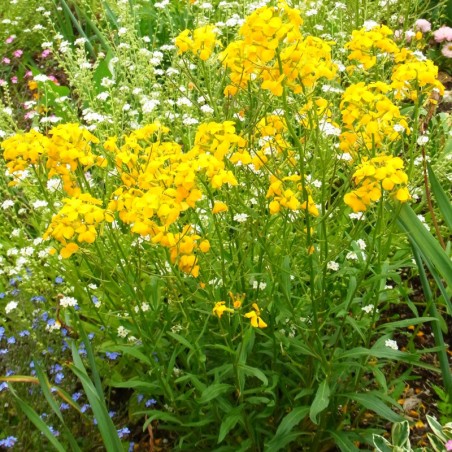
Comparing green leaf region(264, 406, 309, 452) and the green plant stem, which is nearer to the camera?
green leaf region(264, 406, 309, 452)

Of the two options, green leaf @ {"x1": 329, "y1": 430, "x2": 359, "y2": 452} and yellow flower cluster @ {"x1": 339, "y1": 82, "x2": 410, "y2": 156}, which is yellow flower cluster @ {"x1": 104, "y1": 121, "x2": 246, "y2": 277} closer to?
yellow flower cluster @ {"x1": 339, "y1": 82, "x2": 410, "y2": 156}

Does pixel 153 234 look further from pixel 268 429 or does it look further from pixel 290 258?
pixel 268 429

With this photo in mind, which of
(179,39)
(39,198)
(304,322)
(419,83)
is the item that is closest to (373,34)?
(419,83)

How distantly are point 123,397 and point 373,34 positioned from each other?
171 cm

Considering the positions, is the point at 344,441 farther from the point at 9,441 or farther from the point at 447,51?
the point at 447,51

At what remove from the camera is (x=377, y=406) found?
7.14ft

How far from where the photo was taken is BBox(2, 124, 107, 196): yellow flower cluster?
1962mm

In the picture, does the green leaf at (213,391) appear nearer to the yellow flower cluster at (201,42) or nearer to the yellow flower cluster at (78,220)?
the yellow flower cluster at (78,220)

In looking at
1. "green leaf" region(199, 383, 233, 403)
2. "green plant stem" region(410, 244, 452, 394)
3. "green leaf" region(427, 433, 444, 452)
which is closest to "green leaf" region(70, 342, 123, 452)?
"green leaf" region(199, 383, 233, 403)

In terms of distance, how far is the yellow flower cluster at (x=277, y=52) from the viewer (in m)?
1.75

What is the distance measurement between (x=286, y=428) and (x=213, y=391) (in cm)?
24

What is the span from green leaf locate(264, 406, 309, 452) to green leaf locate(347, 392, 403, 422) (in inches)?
6.4

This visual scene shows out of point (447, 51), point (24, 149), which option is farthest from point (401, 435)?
point (447, 51)

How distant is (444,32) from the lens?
4.92 m
